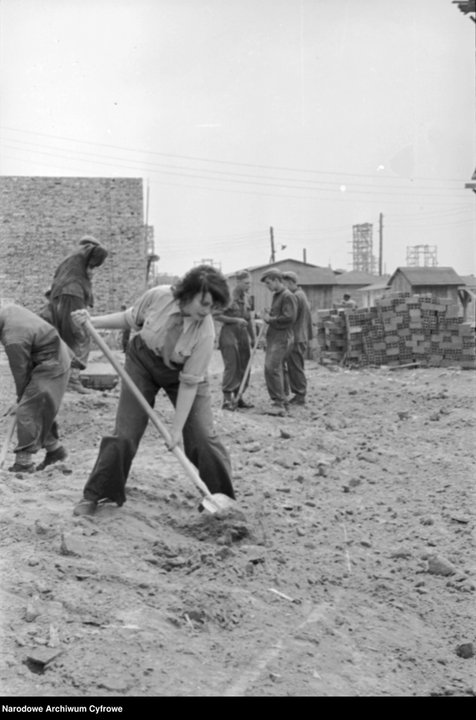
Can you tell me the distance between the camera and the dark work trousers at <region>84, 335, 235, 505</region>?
14.8 feet

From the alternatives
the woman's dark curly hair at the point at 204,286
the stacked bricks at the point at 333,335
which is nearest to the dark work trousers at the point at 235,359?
the woman's dark curly hair at the point at 204,286

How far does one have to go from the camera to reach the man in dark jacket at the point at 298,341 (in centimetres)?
1084

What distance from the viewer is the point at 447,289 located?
31734 mm

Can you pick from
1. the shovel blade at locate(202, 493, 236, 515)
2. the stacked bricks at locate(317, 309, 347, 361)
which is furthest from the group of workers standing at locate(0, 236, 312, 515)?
the stacked bricks at locate(317, 309, 347, 361)

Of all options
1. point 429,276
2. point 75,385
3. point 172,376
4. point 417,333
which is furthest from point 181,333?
point 429,276

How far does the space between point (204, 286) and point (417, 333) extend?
1398cm

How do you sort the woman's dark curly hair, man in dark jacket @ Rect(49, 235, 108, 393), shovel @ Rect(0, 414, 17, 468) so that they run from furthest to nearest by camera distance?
man in dark jacket @ Rect(49, 235, 108, 393) < shovel @ Rect(0, 414, 17, 468) < the woman's dark curly hair

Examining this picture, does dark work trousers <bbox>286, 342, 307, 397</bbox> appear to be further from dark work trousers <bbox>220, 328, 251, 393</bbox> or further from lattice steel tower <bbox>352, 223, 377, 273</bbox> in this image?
lattice steel tower <bbox>352, 223, 377, 273</bbox>

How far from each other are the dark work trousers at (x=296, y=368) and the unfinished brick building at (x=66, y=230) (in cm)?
1278

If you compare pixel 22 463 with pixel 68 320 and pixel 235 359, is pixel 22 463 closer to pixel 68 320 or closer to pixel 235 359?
pixel 68 320

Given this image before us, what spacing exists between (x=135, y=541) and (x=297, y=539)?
1.14m

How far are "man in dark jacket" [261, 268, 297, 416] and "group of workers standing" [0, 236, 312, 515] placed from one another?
0.04ft

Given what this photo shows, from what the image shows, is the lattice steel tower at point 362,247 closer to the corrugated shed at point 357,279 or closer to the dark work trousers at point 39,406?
the corrugated shed at point 357,279
